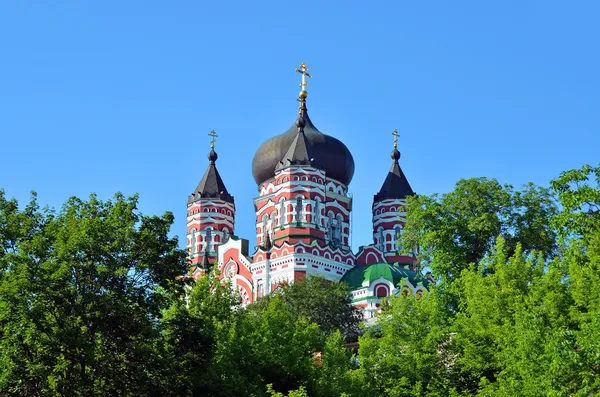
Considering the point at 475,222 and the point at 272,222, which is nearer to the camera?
the point at 475,222

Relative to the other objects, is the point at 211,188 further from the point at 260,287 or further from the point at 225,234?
the point at 260,287

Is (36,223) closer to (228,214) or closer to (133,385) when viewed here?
(133,385)

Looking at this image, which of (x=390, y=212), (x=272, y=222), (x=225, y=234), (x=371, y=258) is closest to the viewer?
(x=272, y=222)

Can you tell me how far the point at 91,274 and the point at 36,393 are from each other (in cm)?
261

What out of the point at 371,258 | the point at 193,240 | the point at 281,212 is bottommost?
the point at 371,258

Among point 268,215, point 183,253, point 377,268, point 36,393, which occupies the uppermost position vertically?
point 268,215

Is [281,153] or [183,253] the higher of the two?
[281,153]

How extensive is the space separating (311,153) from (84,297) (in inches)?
1521

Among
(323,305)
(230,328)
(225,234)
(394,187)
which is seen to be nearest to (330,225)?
(394,187)

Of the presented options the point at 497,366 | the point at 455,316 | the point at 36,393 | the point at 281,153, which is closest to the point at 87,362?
the point at 36,393

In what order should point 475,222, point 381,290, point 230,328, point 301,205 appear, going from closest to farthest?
1. point 230,328
2. point 475,222
3. point 381,290
4. point 301,205

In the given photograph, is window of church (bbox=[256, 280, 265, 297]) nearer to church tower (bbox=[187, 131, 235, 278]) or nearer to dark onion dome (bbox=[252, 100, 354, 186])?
church tower (bbox=[187, 131, 235, 278])

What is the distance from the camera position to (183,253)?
2211 cm

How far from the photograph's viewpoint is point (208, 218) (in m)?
62.8
